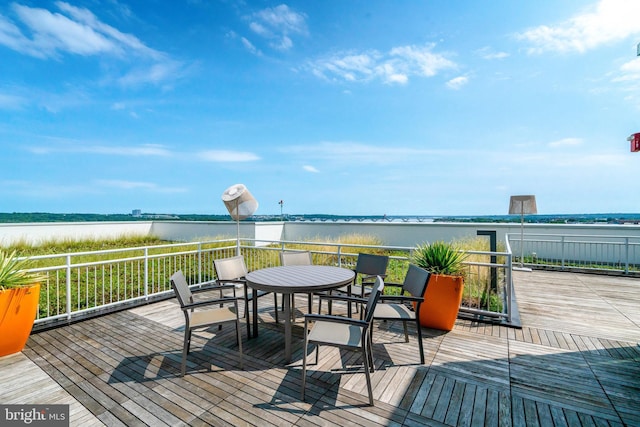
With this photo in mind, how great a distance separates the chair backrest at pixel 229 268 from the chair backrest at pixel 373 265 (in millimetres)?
1672

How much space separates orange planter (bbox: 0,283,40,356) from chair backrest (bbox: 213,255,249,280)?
186 cm

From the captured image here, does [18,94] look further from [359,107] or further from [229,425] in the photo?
[229,425]

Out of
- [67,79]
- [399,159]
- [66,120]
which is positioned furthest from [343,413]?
[66,120]

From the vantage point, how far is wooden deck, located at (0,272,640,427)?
6.46 feet

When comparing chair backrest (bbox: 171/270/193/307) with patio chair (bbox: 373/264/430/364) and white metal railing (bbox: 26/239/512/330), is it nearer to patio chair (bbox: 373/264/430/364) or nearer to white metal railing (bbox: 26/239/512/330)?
white metal railing (bbox: 26/239/512/330)

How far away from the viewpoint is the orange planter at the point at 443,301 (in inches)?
135

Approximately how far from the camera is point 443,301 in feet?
11.4

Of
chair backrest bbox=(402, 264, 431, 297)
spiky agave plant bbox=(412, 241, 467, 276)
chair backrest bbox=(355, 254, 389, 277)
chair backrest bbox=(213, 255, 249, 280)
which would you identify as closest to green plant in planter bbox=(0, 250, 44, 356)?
chair backrest bbox=(213, 255, 249, 280)

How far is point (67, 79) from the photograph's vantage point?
1164 centimetres

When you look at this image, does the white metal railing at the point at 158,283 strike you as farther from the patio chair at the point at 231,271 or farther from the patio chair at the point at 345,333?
the patio chair at the point at 345,333

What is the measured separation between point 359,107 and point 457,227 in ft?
20.8

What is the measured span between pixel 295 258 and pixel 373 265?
3.96ft

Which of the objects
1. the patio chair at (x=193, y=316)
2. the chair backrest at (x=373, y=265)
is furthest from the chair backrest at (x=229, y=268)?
the chair backrest at (x=373, y=265)

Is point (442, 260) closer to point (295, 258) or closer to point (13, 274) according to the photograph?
point (295, 258)
